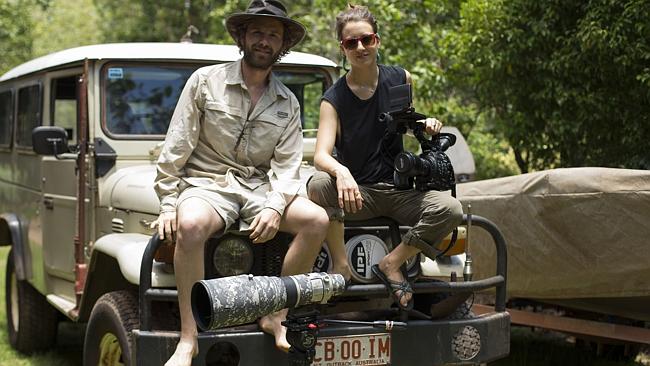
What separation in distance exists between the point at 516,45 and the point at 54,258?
4571 mm

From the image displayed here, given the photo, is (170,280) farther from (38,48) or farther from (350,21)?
(38,48)

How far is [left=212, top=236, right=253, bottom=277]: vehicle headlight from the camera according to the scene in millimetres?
4355

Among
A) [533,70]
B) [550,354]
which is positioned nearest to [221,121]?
[550,354]

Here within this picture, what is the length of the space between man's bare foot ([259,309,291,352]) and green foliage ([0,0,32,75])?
1938 cm

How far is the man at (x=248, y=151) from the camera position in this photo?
13.9 feet

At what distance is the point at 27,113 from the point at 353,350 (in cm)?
382

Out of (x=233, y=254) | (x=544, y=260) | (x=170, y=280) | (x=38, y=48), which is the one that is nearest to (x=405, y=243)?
(x=233, y=254)

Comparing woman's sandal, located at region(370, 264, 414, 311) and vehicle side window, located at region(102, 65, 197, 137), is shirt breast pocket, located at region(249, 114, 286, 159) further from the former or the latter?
vehicle side window, located at region(102, 65, 197, 137)

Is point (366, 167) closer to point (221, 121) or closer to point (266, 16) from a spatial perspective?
point (221, 121)

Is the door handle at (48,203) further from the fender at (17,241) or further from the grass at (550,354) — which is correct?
the grass at (550,354)

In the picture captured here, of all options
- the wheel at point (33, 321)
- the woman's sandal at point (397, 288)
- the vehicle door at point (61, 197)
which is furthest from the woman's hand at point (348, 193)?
the wheel at point (33, 321)

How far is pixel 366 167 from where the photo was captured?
4.70 metres

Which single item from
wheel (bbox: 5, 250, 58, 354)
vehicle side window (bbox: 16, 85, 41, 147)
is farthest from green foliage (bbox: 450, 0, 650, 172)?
wheel (bbox: 5, 250, 58, 354)

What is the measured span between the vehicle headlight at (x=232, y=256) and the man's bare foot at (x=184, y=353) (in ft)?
1.34
